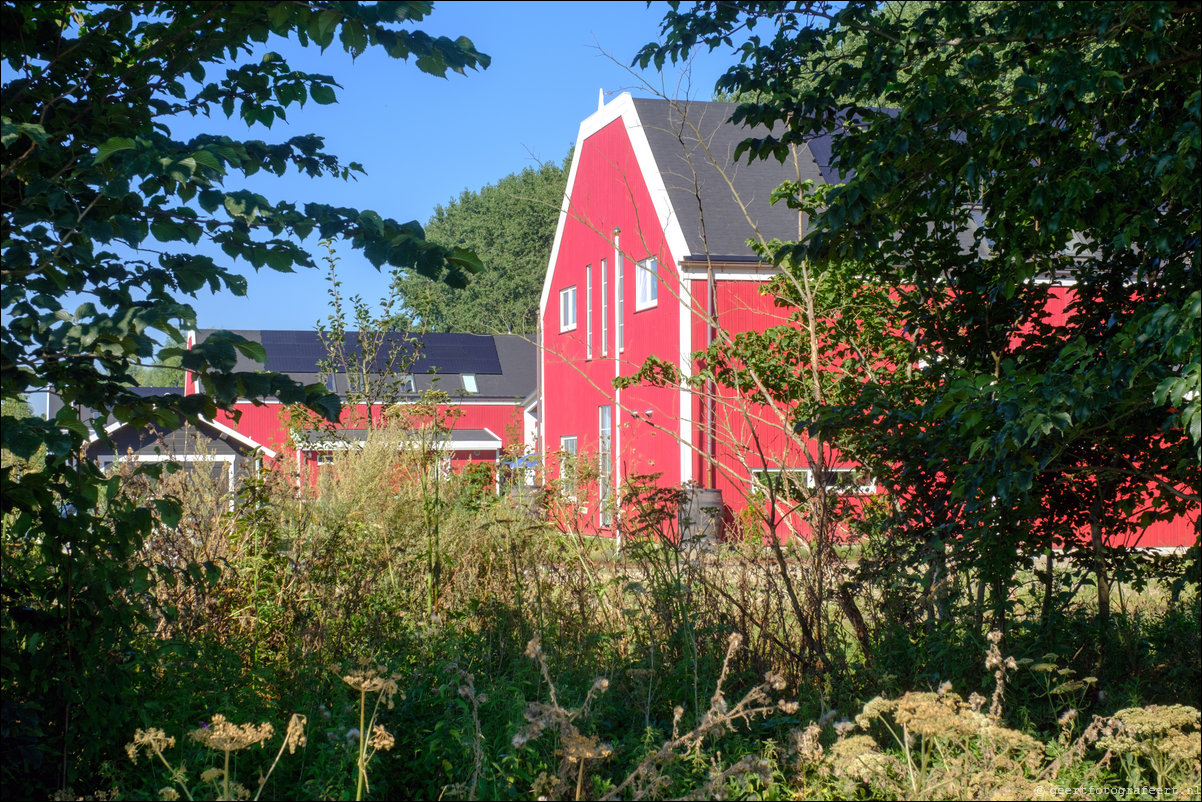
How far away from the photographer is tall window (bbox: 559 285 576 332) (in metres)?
21.5

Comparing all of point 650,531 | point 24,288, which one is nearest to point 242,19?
point 24,288

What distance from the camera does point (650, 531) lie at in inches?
214

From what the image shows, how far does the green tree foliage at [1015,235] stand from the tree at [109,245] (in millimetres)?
2325

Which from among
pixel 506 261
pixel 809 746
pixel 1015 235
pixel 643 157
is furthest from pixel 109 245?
pixel 506 261

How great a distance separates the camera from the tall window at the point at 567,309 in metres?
21.5

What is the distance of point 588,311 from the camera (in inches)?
813

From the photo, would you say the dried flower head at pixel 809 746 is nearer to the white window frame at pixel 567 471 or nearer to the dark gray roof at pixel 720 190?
the white window frame at pixel 567 471

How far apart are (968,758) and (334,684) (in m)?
2.85

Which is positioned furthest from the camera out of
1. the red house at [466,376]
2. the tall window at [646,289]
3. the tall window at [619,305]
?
the red house at [466,376]

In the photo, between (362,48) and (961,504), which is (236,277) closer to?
(362,48)

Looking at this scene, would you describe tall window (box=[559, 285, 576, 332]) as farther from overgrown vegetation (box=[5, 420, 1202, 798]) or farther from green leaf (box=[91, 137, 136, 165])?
green leaf (box=[91, 137, 136, 165])

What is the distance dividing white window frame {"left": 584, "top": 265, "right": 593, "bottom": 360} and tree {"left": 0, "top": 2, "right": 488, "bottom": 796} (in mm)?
16491

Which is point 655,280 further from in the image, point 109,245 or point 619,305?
point 109,245

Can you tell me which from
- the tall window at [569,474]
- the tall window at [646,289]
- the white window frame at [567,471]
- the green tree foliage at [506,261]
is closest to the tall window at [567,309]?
the tall window at [646,289]
